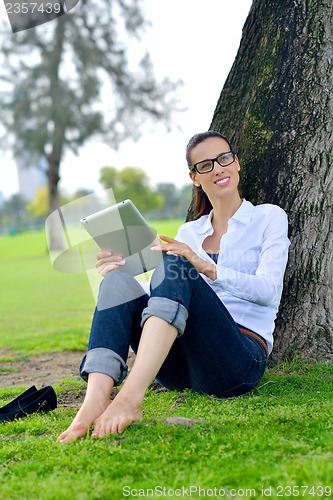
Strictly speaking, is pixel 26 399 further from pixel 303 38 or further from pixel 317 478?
pixel 303 38

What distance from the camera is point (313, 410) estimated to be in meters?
2.65

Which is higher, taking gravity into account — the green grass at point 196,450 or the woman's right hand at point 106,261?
the woman's right hand at point 106,261

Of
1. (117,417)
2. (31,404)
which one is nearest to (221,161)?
(117,417)

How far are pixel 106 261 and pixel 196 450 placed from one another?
3.51 feet

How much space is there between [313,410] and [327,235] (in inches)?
47.8

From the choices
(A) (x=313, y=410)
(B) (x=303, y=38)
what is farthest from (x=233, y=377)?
(B) (x=303, y=38)

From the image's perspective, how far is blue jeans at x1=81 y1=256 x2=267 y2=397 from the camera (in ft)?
8.47

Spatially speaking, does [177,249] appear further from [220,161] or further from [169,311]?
[220,161]

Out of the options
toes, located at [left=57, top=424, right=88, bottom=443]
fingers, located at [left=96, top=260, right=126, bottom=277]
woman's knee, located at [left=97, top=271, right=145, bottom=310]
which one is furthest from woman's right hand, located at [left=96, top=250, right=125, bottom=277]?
toes, located at [left=57, top=424, right=88, bottom=443]

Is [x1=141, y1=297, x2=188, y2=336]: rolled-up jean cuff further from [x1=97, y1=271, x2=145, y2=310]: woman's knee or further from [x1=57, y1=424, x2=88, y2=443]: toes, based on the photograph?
[x1=57, y1=424, x2=88, y2=443]: toes

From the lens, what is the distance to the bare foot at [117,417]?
2430mm

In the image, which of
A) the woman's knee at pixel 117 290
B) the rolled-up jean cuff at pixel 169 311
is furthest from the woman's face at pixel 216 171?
the rolled-up jean cuff at pixel 169 311

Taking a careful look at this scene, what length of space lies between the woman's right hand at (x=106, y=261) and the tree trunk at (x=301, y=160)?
0.99 metres

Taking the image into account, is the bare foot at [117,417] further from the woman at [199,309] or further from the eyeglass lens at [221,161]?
the eyeglass lens at [221,161]
